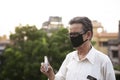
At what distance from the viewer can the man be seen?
3188mm

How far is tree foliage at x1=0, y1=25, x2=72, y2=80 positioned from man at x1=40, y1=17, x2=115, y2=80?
76.8ft

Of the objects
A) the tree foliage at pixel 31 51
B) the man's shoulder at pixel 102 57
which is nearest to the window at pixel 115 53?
the tree foliage at pixel 31 51

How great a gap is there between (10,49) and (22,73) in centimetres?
203

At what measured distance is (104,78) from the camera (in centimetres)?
319

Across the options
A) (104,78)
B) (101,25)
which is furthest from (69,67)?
(101,25)

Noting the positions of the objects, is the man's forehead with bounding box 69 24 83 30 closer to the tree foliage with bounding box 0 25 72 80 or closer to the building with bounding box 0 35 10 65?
the tree foliage with bounding box 0 25 72 80

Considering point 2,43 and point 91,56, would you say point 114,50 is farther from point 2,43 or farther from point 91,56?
point 91,56

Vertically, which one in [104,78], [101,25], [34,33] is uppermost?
[104,78]

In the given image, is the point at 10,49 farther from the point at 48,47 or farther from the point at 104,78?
the point at 104,78

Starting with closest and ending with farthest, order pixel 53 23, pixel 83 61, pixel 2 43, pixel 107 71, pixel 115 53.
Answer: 1. pixel 107 71
2. pixel 83 61
3. pixel 115 53
4. pixel 2 43
5. pixel 53 23

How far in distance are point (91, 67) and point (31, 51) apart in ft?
83.5

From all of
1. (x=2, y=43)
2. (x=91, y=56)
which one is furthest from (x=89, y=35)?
(x=2, y=43)

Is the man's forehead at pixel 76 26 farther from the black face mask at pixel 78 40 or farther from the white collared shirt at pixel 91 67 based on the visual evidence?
the white collared shirt at pixel 91 67

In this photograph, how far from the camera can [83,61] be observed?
3.29m
